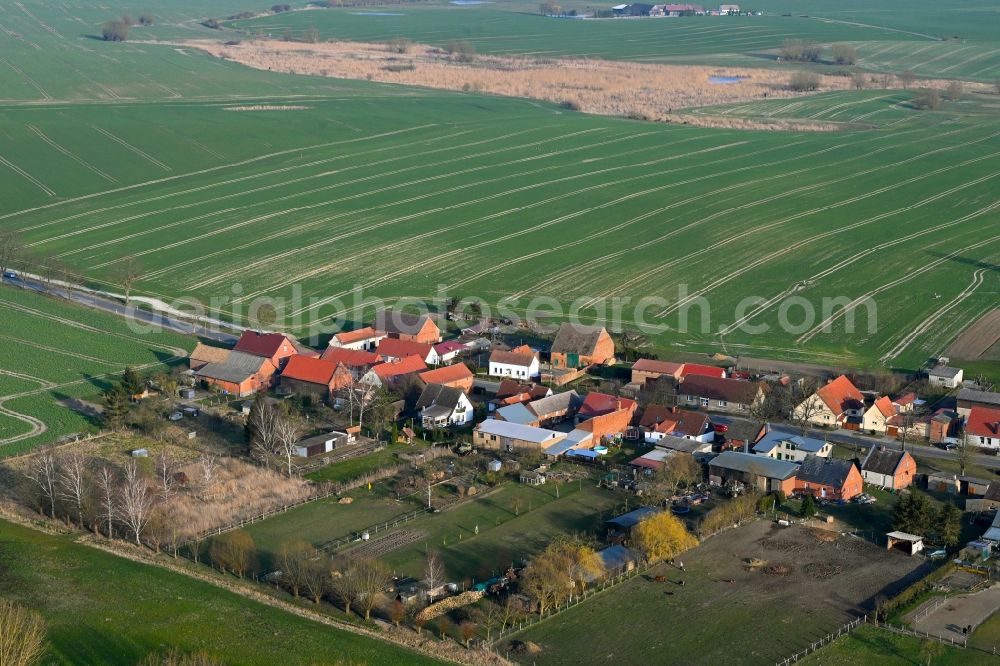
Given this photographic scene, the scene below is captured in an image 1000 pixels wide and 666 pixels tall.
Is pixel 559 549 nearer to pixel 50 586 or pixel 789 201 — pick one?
pixel 50 586

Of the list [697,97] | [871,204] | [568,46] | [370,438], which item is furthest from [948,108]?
[370,438]

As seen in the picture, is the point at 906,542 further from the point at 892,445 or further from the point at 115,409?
the point at 115,409

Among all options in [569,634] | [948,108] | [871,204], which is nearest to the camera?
[569,634]

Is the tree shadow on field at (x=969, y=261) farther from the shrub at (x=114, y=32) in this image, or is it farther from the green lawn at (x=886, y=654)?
the shrub at (x=114, y=32)

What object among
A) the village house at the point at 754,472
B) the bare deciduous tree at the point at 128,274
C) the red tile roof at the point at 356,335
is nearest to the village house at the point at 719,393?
the village house at the point at 754,472

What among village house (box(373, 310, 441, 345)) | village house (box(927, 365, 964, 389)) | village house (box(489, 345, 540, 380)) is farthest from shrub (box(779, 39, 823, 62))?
village house (box(489, 345, 540, 380))

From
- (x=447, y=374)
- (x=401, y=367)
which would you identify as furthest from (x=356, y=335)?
(x=447, y=374)
